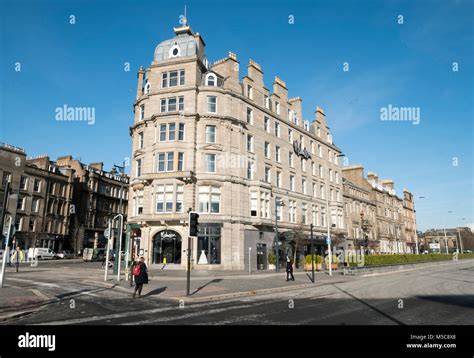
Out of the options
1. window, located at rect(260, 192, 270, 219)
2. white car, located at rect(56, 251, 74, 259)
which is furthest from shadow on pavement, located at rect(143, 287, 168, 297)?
white car, located at rect(56, 251, 74, 259)

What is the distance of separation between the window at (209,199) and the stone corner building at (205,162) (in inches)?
3.8

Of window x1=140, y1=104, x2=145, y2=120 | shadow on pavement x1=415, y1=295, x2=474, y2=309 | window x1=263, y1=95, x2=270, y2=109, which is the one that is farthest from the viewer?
window x1=263, y1=95, x2=270, y2=109

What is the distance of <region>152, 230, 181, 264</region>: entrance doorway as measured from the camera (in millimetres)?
32969

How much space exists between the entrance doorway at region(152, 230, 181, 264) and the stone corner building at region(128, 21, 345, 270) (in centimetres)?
9

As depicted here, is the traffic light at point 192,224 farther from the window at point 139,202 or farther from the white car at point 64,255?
the white car at point 64,255

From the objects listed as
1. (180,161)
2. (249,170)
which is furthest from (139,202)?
(249,170)

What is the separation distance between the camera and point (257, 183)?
120 feet

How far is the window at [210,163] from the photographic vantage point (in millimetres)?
34516

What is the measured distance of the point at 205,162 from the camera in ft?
113

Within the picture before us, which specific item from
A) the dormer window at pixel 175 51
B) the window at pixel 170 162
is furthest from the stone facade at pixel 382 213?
the window at pixel 170 162

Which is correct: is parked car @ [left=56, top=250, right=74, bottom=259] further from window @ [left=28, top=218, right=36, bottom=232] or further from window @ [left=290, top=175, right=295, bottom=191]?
window @ [left=290, top=175, right=295, bottom=191]

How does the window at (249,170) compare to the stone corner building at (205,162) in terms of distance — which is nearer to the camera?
the stone corner building at (205,162)
